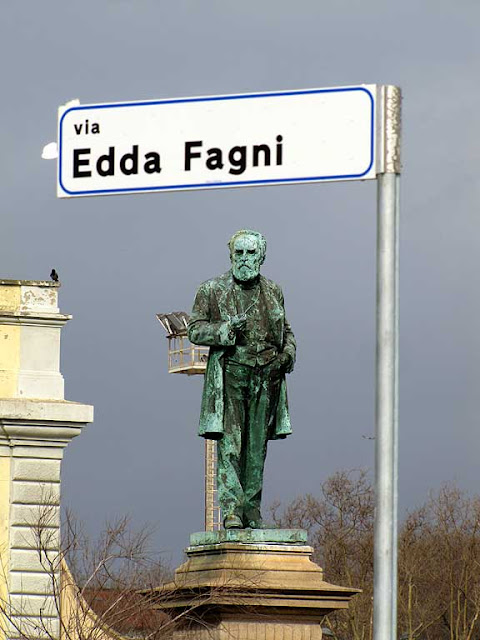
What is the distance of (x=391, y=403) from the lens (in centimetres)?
570

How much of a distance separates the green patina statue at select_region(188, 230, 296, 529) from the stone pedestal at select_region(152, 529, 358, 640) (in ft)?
0.95

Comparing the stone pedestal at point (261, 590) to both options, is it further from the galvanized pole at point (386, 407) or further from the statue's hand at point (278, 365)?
the galvanized pole at point (386, 407)

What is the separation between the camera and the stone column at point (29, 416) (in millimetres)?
30438

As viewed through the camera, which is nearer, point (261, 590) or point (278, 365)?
point (261, 590)

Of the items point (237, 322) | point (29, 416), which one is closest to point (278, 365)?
point (237, 322)

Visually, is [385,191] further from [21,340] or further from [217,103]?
[21,340]

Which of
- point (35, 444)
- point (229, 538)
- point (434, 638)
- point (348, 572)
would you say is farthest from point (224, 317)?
point (434, 638)

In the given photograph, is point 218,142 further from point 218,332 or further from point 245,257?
point 245,257

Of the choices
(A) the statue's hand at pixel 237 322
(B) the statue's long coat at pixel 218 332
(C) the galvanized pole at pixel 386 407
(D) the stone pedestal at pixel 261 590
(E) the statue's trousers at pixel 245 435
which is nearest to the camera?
(C) the galvanized pole at pixel 386 407

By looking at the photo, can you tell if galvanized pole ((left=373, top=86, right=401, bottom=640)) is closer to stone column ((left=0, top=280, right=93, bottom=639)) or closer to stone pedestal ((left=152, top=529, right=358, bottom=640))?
stone pedestal ((left=152, top=529, right=358, bottom=640))

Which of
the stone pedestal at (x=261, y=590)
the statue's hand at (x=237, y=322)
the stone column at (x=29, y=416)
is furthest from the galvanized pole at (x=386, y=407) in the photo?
the stone column at (x=29, y=416)

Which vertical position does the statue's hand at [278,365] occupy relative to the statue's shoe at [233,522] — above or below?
above

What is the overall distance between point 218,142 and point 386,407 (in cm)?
108

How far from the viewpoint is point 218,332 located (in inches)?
483
